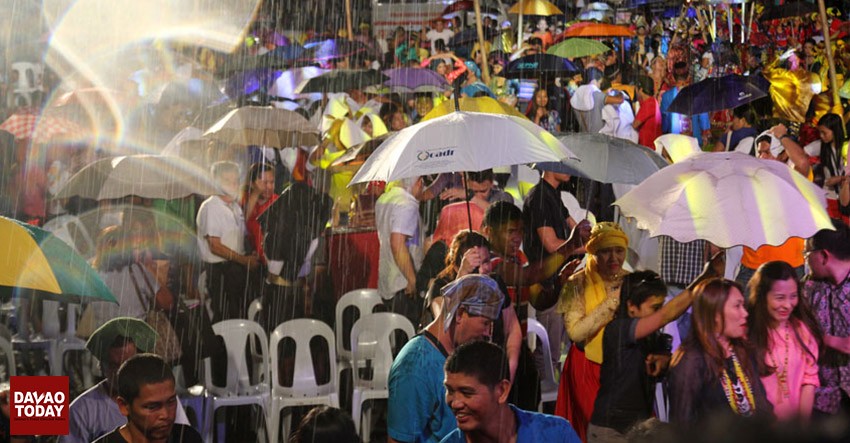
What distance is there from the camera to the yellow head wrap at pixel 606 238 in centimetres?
604

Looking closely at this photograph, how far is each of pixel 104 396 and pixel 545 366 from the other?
3.05 metres

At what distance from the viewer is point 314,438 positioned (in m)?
4.27

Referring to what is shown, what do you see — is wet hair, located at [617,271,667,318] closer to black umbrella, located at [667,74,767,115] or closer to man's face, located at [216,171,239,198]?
man's face, located at [216,171,239,198]

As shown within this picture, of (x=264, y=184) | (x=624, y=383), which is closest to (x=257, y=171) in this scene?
(x=264, y=184)

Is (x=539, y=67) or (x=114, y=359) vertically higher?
(x=539, y=67)

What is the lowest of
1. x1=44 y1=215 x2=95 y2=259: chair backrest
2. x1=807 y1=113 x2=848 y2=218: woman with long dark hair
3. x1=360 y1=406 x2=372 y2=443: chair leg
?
x1=360 y1=406 x2=372 y2=443: chair leg

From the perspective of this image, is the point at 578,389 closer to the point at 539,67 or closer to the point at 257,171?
the point at 257,171

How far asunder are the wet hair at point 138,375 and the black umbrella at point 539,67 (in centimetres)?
1018

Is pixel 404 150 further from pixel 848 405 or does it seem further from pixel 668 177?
pixel 848 405

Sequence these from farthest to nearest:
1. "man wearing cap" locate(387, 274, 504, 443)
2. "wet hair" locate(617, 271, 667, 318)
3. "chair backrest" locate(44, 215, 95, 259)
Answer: "chair backrest" locate(44, 215, 95, 259) < "wet hair" locate(617, 271, 667, 318) < "man wearing cap" locate(387, 274, 504, 443)

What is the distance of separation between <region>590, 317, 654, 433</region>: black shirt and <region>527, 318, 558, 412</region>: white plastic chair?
6.23ft

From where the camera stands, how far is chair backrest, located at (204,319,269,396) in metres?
7.21

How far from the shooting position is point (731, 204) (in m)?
5.84

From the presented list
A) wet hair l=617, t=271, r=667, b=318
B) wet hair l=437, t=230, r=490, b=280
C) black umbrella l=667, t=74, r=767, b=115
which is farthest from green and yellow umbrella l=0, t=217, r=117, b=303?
black umbrella l=667, t=74, r=767, b=115
